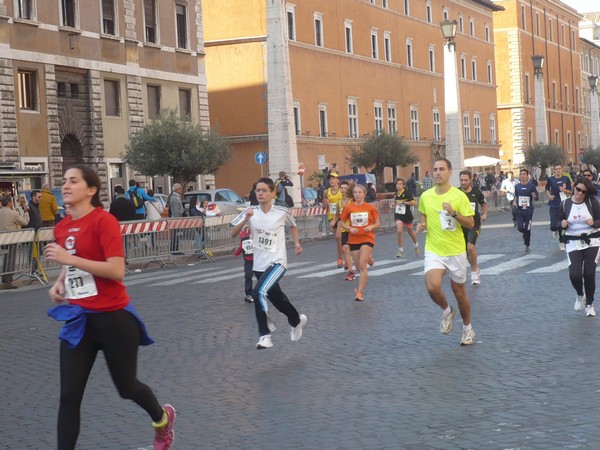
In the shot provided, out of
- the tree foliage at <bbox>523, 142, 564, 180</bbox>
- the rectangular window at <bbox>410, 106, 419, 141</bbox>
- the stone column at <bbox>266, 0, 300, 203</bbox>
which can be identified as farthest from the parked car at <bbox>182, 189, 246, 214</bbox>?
the tree foliage at <bbox>523, 142, 564, 180</bbox>

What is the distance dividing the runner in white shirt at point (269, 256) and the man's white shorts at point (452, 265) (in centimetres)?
144

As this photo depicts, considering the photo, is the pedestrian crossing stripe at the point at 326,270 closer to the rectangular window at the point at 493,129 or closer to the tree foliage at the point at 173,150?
the tree foliage at the point at 173,150

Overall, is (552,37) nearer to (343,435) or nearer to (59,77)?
(59,77)

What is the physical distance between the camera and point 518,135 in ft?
322

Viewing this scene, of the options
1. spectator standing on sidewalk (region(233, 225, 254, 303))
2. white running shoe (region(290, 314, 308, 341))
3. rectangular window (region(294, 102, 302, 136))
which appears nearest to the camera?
white running shoe (region(290, 314, 308, 341))

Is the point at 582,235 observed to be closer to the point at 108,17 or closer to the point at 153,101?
the point at 108,17

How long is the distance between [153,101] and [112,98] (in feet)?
10.2

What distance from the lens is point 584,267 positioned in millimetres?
13914

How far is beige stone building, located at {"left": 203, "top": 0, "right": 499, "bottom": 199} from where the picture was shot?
5666cm

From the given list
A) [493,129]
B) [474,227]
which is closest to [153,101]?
Answer: [474,227]

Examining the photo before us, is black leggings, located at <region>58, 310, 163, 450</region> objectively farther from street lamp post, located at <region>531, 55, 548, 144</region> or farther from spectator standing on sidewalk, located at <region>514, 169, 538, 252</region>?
street lamp post, located at <region>531, 55, 548, 144</region>

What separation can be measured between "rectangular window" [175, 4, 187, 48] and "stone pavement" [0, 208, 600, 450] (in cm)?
3173

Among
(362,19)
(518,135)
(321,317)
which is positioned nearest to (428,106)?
(362,19)

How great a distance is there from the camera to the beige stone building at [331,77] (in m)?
56.7
